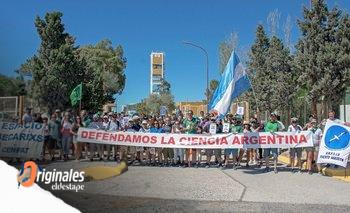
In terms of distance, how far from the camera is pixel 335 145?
35.2 feet

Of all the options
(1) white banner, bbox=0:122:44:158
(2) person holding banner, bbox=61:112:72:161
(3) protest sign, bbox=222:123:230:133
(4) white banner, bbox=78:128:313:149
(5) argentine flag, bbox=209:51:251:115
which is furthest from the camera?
(3) protest sign, bbox=222:123:230:133

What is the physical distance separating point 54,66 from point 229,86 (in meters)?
5.68

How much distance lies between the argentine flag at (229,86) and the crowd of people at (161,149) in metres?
0.88

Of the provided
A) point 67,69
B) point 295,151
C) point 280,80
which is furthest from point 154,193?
point 280,80

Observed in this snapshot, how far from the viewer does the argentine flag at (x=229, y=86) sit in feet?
25.8

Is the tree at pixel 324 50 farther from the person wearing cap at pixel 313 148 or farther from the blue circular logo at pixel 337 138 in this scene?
the blue circular logo at pixel 337 138

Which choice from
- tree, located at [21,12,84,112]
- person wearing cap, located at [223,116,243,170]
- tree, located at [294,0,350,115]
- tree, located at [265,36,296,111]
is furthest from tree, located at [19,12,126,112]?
tree, located at [265,36,296,111]

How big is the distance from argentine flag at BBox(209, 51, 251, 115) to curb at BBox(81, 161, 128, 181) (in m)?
4.14

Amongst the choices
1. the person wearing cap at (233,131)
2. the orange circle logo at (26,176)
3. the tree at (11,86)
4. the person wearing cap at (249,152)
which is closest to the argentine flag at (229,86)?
the person wearing cap at (233,131)

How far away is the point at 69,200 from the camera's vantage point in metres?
3.46

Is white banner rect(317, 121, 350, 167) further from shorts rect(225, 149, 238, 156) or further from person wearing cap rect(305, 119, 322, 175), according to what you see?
shorts rect(225, 149, 238, 156)

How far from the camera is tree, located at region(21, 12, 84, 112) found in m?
2.93

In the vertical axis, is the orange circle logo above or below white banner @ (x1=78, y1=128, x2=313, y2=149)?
below

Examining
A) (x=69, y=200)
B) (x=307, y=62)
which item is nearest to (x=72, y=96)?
(x=69, y=200)
